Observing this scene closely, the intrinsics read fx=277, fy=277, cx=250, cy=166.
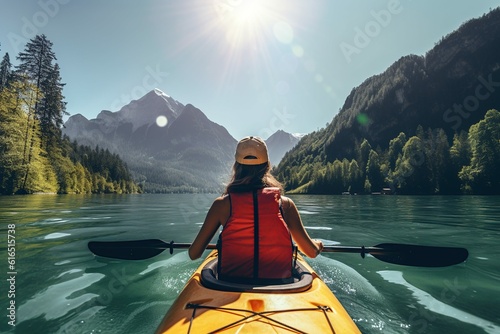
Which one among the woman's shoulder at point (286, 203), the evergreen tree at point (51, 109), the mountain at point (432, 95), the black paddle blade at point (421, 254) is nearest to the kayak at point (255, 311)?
the woman's shoulder at point (286, 203)

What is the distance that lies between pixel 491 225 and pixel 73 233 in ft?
71.9

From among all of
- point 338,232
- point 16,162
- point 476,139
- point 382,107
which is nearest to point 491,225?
point 338,232

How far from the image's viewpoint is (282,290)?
334 centimetres

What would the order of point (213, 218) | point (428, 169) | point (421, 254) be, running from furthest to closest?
point (428, 169) → point (421, 254) → point (213, 218)

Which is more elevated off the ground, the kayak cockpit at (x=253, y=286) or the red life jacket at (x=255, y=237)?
the red life jacket at (x=255, y=237)

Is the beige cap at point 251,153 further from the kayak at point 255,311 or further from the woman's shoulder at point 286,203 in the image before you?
the kayak at point 255,311

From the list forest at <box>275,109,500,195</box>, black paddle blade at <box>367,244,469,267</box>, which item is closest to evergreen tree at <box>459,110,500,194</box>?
forest at <box>275,109,500,195</box>

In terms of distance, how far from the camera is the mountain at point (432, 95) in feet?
445

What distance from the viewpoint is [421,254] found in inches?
234

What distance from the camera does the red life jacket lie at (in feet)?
11.6

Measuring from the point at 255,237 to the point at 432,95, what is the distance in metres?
175

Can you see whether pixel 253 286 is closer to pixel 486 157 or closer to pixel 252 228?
pixel 252 228

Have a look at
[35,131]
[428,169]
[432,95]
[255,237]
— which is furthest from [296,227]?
[432,95]

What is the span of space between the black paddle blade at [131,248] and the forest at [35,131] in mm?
42304
